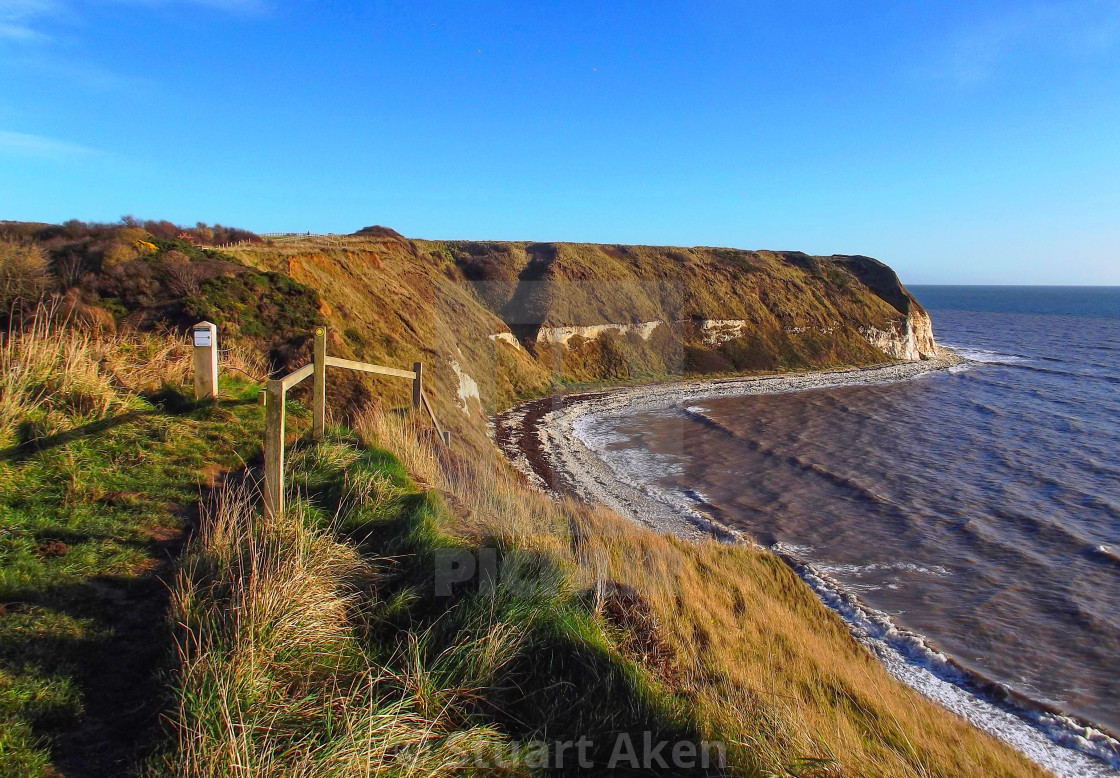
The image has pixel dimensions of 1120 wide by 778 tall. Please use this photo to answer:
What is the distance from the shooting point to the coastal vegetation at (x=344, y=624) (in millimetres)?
3266

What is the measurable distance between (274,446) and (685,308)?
138 ft

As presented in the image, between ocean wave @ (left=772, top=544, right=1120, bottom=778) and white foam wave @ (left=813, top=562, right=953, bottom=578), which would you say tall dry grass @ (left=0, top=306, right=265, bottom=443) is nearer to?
ocean wave @ (left=772, top=544, right=1120, bottom=778)

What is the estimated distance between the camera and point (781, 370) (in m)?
43.9

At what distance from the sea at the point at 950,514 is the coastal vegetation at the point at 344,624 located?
2023 millimetres

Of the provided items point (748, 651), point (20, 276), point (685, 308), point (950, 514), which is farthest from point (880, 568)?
point (685, 308)

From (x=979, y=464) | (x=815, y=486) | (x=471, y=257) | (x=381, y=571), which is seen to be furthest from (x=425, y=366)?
(x=471, y=257)

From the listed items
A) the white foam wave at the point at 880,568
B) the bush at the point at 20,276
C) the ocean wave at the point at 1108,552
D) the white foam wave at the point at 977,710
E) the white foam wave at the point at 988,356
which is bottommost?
the white foam wave at the point at 977,710

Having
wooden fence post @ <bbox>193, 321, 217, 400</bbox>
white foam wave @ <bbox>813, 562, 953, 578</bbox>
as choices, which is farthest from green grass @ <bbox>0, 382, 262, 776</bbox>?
white foam wave @ <bbox>813, 562, 953, 578</bbox>

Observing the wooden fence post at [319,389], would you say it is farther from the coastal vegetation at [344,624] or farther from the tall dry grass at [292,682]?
the tall dry grass at [292,682]

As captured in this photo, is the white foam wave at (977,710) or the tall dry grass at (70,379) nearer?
the tall dry grass at (70,379)

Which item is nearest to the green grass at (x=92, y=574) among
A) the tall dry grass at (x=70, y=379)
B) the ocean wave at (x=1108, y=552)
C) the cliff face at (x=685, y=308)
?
the tall dry grass at (x=70, y=379)

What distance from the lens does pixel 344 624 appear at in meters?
4.23

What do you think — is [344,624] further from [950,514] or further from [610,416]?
[610,416]

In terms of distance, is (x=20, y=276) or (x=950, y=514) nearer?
(x=20, y=276)
